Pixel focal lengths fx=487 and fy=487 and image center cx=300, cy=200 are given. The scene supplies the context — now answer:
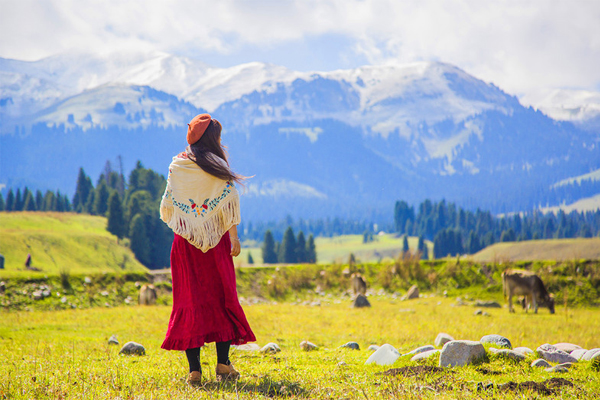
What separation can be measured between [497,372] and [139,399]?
12.6 ft

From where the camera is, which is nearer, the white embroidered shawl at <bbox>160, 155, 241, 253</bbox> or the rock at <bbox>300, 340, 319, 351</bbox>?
the white embroidered shawl at <bbox>160, 155, 241, 253</bbox>

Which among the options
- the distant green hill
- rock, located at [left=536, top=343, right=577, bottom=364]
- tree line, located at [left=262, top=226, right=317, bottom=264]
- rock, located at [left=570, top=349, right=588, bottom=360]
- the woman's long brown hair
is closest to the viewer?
the woman's long brown hair

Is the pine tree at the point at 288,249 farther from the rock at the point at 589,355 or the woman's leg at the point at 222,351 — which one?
the woman's leg at the point at 222,351

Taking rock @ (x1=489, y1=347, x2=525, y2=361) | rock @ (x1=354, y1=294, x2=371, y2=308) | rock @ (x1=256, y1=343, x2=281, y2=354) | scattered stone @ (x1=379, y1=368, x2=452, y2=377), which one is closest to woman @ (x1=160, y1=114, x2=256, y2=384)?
scattered stone @ (x1=379, y1=368, x2=452, y2=377)

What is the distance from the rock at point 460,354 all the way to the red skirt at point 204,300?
7.58 feet

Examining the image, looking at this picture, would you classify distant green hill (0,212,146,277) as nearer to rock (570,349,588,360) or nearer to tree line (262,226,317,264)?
rock (570,349,588,360)

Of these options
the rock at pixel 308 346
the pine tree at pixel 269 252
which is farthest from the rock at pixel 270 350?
the pine tree at pixel 269 252

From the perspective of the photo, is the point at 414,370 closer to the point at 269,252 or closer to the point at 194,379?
the point at 194,379

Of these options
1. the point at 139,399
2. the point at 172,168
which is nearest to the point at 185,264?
the point at 172,168

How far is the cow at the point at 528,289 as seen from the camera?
14664 mm

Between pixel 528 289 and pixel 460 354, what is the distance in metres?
10.3

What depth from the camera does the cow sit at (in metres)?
14.7

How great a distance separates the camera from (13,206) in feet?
316

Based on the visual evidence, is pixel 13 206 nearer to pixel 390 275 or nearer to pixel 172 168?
pixel 390 275
